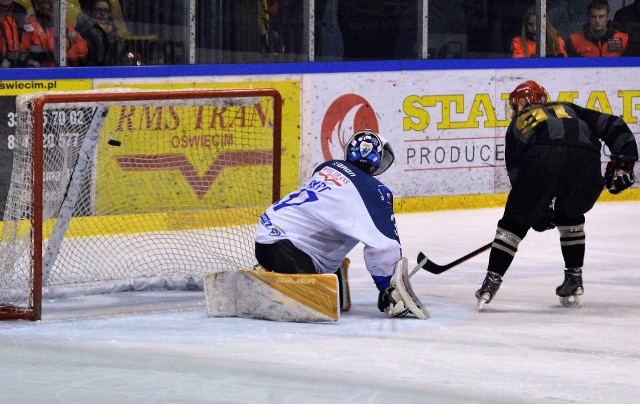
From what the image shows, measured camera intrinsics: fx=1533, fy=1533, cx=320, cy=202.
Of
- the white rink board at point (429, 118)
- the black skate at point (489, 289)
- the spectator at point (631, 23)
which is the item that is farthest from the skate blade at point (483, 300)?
the spectator at point (631, 23)

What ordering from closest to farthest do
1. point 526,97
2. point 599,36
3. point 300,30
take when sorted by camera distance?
point 526,97
point 300,30
point 599,36

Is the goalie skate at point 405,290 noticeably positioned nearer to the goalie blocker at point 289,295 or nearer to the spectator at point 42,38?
the goalie blocker at point 289,295

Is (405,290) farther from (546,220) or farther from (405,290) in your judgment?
(546,220)

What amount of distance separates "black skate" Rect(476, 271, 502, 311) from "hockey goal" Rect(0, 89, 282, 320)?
1.10 m

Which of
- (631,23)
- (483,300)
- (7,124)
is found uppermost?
(631,23)

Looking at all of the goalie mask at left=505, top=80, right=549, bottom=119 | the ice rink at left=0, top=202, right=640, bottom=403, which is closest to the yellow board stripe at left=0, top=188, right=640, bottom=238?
the ice rink at left=0, top=202, right=640, bottom=403

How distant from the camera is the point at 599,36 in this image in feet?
36.4

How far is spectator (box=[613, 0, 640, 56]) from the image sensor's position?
11.2 meters

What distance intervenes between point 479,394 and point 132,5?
192 inches

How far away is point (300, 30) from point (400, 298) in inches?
158

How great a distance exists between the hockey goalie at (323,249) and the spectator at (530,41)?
4606mm

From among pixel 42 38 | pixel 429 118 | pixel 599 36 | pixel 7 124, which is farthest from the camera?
pixel 599 36

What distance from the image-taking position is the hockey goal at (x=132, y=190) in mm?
6262

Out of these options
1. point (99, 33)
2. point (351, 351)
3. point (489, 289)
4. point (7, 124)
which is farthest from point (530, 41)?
point (351, 351)
